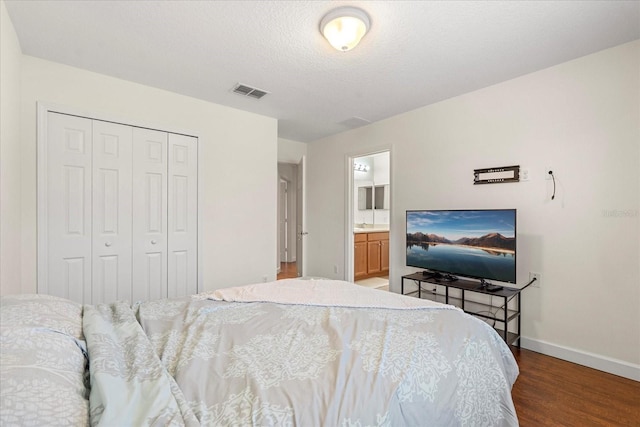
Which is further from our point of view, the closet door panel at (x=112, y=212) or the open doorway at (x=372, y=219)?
the open doorway at (x=372, y=219)

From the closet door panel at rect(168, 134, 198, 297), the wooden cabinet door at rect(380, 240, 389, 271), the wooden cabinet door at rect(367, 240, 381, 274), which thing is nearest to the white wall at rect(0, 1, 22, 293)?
the closet door panel at rect(168, 134, 198, 297)

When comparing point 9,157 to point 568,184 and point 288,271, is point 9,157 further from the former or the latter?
point 288,271

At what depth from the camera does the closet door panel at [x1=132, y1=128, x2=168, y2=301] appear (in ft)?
9.79

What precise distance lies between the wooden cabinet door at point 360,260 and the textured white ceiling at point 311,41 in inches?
108

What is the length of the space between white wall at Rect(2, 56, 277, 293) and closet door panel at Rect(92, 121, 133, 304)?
26 centimetres

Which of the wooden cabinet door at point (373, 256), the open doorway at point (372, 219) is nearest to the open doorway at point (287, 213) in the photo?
the open doorway at point (372, 219)

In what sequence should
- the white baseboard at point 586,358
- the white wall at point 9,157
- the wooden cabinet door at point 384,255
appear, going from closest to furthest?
the white wall at point 9,157 → the white baseboard at point 586,358 → the wooden cabinet door at point 384,255

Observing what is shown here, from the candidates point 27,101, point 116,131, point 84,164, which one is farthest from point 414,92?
point 27,101

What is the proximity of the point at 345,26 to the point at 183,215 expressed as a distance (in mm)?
2404

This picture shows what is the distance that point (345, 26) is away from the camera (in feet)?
6.36

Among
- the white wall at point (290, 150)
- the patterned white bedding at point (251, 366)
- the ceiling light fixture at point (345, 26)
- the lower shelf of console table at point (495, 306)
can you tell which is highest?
the ceiling light fixture at point (345, 26)

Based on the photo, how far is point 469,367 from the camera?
130 cm

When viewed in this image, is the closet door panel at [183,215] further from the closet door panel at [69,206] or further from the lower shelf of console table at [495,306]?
the lower shelf of console table at [495,306]

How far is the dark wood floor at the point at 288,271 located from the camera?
5789 mm
